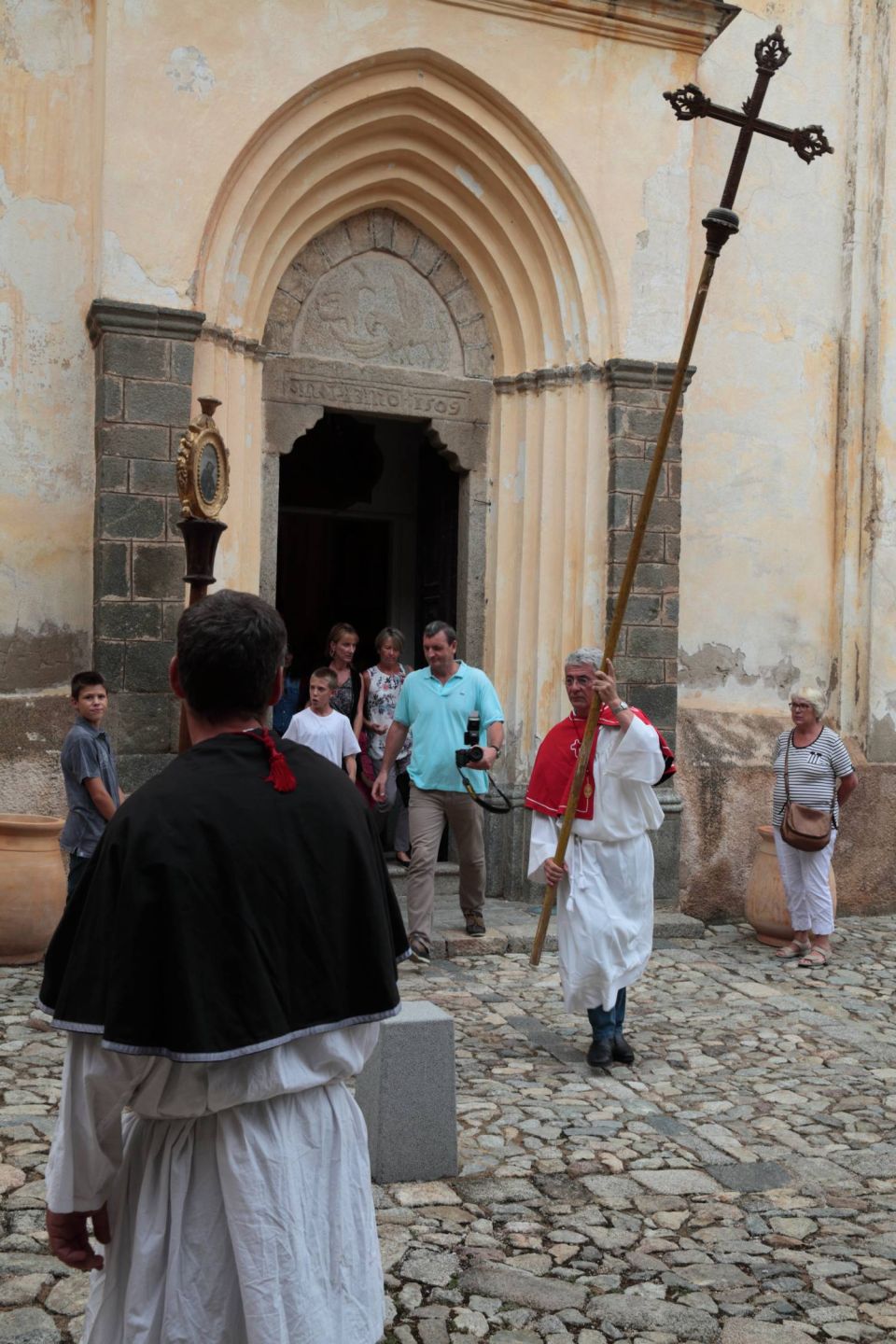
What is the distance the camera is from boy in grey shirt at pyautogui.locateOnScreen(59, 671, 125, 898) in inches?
241

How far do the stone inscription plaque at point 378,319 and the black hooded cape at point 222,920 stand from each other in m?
7.26

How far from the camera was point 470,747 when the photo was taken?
7.63 m

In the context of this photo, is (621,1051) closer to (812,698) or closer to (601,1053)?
(601,1053)

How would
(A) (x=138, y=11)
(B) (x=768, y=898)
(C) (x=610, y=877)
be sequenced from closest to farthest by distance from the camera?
(C) (x=610, y=877)
(A) (x=138, y=11)
(B) (x=768, y=898)

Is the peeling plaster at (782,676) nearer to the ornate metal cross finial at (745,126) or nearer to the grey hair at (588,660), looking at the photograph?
the grey hair at (588,660)

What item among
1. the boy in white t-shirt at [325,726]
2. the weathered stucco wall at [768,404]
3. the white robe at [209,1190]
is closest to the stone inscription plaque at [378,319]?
the weathered stucco wall at [768,404]

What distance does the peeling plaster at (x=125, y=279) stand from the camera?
7844 mm

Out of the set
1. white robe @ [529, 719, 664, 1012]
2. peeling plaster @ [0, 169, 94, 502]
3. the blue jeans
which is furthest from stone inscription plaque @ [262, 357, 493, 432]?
the blue jeans

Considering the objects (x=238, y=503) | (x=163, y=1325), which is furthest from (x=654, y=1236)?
(x=238, y=503)

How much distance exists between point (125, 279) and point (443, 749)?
3.22m

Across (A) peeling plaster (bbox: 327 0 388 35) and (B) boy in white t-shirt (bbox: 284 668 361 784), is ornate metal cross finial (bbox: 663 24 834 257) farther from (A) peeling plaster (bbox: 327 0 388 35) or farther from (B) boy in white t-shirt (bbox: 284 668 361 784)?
(A) peeling plaster (bbox: 327 0 388 35)

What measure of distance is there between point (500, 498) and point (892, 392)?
308 centimetres

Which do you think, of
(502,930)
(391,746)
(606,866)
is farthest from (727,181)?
(502,930)

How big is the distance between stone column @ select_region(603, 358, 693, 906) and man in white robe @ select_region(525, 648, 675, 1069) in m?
3.33
